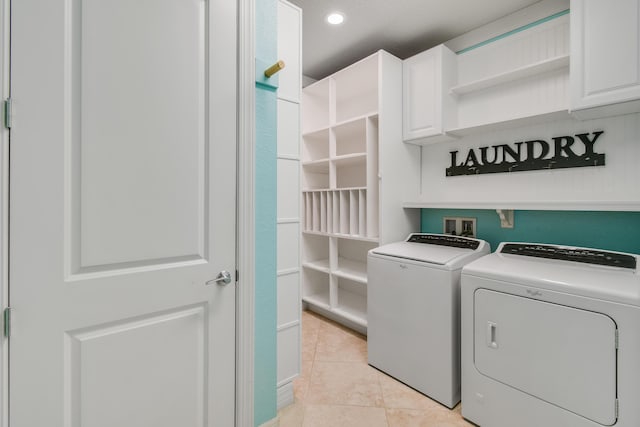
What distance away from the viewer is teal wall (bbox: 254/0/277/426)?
1.39 m

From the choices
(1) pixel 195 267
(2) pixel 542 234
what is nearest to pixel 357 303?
(2) pixel 542 234

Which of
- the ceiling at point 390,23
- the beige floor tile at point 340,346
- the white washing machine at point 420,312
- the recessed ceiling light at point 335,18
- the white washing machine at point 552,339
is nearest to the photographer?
the white washing machine at point 552,339

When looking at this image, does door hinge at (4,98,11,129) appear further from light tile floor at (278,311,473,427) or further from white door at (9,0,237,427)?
light tile floor at (278,311,473,427)

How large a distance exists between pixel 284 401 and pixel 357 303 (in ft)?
4.30

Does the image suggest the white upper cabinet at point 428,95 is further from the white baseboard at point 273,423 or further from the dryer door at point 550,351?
the white baseboard at point 273,423

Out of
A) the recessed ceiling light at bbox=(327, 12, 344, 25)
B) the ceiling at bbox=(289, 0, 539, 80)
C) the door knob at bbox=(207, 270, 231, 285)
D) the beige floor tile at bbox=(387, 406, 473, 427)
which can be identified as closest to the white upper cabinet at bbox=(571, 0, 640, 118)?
the ceiling at bbox=(289, 0, 539, 80)

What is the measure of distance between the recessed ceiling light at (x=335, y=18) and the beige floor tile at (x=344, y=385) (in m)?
2.67

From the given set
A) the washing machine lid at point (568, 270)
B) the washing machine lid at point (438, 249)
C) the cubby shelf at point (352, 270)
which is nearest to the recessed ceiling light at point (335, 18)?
the washing machine lid at point (438, 249)

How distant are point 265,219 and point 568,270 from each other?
157cm

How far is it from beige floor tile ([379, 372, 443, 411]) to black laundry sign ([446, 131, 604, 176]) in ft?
5.49

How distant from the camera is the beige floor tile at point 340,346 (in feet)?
7.43

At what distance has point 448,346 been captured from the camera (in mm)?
1666

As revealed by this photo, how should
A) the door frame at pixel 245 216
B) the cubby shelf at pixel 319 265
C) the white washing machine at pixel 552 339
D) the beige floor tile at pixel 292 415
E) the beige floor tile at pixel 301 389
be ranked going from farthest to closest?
the cubby shelf at pixel 319 265, the beige floor tile at pixel 301 389, the beige floor tile at pixel 292 415, the door frame at pixel 245 216, the white washing machine at pixel 552 339

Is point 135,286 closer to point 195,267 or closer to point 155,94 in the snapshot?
point 195,267
